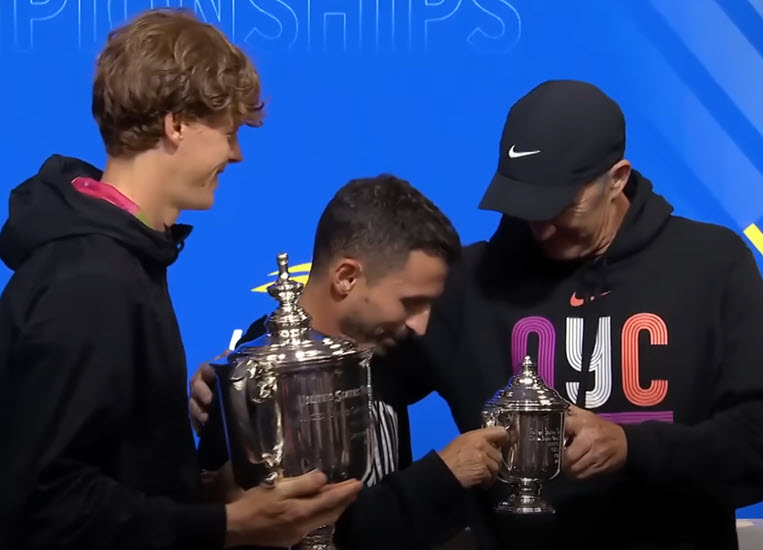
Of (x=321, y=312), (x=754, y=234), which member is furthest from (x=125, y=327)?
(x=754, y=234)

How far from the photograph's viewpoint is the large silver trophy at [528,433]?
5.88ft

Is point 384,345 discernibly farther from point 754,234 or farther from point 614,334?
point 754,234

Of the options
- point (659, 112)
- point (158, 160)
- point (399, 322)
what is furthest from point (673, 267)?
point (158, 160)

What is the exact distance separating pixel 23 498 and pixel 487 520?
0.85 meters

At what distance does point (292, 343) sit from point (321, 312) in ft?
0.94

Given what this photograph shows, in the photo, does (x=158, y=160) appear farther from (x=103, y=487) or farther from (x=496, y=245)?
(x=496, y=245)

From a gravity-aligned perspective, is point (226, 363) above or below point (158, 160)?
below

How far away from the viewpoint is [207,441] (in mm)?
1912

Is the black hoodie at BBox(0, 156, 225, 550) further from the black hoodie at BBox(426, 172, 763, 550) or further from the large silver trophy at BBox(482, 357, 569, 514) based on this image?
the black hoodie at BBox(426, 172, 763, 550)

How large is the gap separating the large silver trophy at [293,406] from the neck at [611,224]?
568mm

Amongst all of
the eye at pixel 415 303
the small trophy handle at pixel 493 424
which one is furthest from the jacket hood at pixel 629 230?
the small trophy handle at pixel 493 424

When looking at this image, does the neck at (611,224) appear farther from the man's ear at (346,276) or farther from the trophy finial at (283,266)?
the trophy finial at (283,266)

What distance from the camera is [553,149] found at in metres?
1.94

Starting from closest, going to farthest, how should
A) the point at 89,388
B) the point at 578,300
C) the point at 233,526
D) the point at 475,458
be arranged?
1. the point at 89,388
2. the point at 233,526
3. the point at 475,458
4. the point at 578,300
